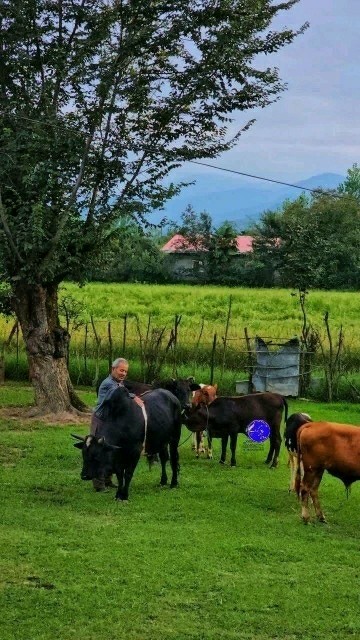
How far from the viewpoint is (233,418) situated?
507 inches

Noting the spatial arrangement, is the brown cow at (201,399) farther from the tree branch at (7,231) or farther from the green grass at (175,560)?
the tree branch at (7,231)

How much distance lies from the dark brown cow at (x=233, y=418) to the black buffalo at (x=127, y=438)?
1.75 meters

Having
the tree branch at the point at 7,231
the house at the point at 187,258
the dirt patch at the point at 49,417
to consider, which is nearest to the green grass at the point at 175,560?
the dirt patch at the point at 49,417

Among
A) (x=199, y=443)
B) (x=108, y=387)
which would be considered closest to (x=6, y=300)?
(x=199, y=443)

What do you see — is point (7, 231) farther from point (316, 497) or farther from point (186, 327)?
point (186, 327)

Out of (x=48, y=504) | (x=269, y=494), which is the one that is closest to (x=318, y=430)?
(x=269, y=494)

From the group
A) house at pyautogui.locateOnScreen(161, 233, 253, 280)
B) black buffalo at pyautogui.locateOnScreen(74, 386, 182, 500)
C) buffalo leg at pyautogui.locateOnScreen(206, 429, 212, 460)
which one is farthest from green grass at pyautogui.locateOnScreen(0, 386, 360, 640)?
house at pyautogui.locateOnScreen(161, 233, 253, 280)

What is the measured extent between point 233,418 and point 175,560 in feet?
17.5

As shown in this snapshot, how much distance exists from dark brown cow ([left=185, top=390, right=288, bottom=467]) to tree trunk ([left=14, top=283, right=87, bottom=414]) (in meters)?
4.27

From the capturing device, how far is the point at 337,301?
4047cm

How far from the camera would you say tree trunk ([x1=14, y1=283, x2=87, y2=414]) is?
16516 millimetres

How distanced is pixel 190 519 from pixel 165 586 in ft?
7.70

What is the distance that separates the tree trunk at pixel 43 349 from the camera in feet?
54.2

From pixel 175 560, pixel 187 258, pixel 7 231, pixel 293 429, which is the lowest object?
pixel 175 560
